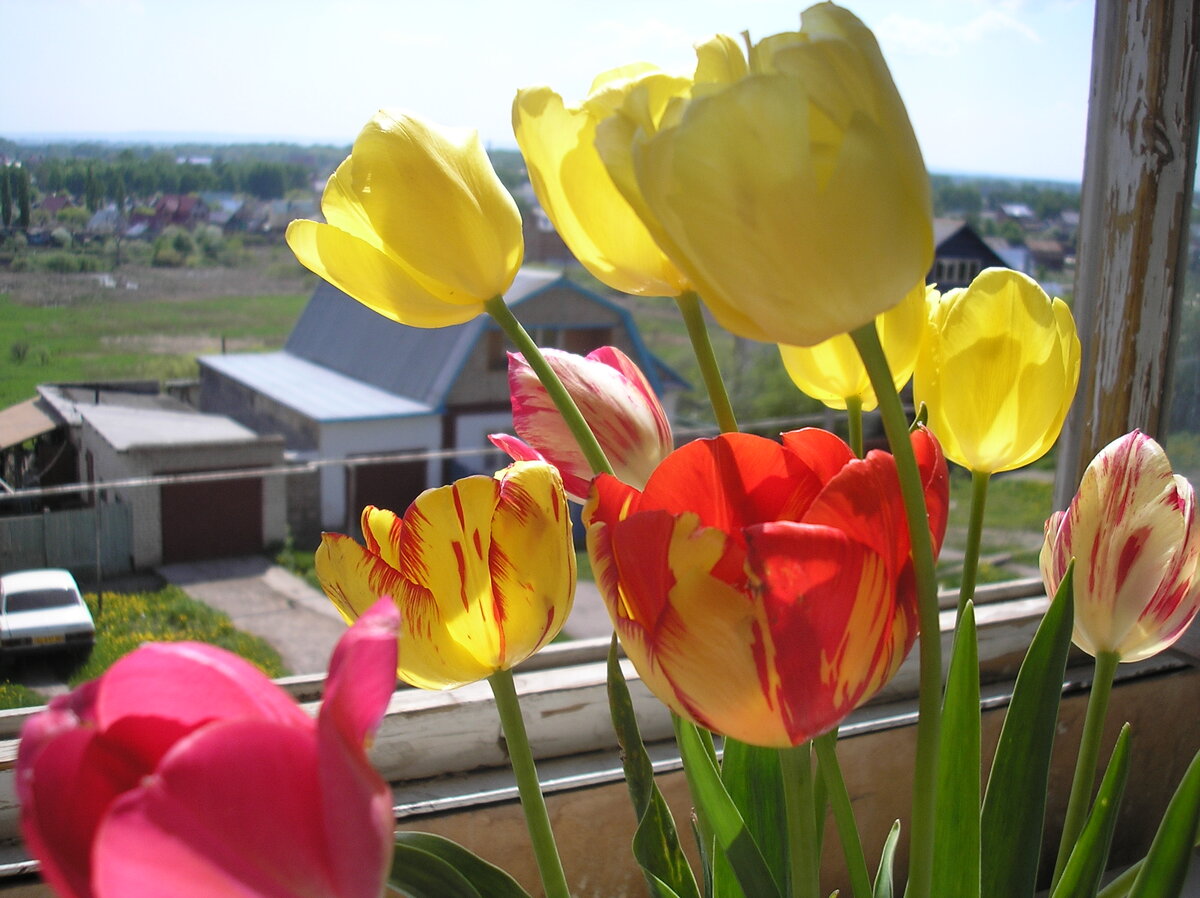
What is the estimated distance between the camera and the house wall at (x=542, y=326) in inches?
98.0

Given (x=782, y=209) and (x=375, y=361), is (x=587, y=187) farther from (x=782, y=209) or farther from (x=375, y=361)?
(x=375, y=361)

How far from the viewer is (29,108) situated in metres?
0.66

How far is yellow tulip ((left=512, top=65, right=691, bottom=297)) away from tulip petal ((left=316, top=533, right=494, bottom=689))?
0.10 metres

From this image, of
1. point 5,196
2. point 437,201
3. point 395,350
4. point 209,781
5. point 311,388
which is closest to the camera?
point 209,781

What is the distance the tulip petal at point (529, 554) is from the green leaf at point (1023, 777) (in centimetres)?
15

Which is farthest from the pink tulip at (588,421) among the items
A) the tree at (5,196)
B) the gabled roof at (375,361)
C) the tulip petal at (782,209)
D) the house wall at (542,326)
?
the house wall at (542,326)

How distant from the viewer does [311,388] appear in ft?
6.43

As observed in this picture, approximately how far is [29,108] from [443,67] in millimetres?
327

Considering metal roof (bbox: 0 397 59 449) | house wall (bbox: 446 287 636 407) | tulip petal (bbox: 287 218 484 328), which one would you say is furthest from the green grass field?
house wall (bbox: 446 287 636 407)

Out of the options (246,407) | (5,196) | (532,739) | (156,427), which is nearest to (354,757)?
(532,739)

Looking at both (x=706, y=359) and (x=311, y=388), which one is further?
(x=311, y=388)

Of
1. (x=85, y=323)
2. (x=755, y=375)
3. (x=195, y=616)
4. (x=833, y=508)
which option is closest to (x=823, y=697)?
(x=833, y=508)

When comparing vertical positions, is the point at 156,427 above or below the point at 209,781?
below

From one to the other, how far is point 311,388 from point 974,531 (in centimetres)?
176
